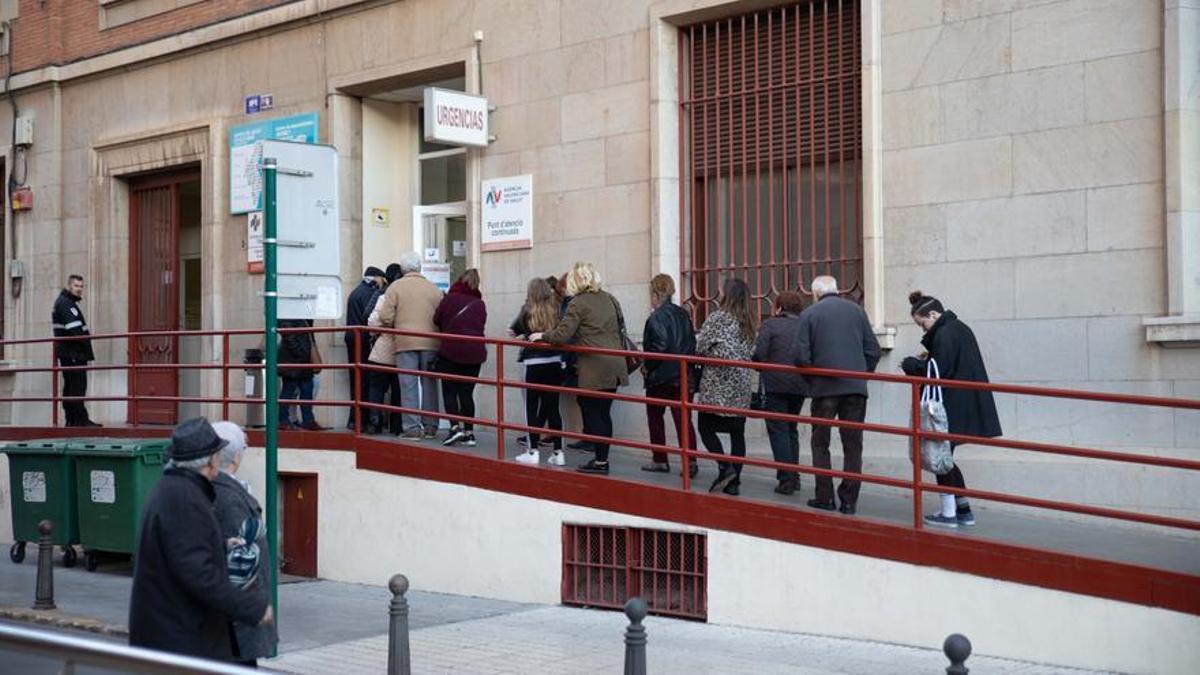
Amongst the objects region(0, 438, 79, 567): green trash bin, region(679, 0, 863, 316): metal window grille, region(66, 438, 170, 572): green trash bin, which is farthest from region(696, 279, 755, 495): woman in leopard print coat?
region(0, 438, 79, 567): green trash bin

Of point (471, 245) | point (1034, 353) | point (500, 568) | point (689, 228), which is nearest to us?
point (1034, 353)

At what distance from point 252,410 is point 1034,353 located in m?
8.59

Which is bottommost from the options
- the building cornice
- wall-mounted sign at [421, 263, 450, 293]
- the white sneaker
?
the white sneaker

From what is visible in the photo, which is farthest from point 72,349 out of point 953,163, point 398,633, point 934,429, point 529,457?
point 934,429

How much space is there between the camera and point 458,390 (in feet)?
43.5

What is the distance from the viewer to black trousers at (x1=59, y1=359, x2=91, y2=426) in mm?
16578

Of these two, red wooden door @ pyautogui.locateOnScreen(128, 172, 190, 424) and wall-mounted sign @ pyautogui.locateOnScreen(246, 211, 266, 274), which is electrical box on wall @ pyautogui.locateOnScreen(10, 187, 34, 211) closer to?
red wooden door @ pyautogui.locateOnScreen(128, 172, 190, 424)

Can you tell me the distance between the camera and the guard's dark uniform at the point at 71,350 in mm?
16597

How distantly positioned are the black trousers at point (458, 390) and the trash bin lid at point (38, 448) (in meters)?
3.69

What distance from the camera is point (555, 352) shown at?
41.4 ft

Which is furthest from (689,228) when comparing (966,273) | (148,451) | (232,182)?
(232,182)

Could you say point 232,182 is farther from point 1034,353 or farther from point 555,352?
point 1034,353

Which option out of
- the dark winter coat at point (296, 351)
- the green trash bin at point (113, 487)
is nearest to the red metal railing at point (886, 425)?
the dark winter coat at point (296, 351)

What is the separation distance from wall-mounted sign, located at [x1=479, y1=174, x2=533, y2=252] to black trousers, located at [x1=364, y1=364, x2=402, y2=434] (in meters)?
1.93
